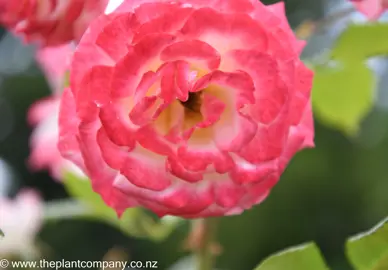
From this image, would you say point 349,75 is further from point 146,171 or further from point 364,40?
point 146,171

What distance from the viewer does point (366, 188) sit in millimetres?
871

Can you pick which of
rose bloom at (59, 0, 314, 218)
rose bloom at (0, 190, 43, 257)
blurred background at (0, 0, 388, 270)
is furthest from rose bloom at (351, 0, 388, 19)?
blurred background at (0, 0, 388, 270)

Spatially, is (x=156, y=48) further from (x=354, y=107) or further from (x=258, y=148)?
(x=354, y=107)

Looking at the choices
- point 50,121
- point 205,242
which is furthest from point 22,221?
point 205,242

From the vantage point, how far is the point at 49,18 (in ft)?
0.77

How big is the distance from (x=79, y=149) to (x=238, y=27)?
7 cm

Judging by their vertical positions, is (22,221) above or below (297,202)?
above

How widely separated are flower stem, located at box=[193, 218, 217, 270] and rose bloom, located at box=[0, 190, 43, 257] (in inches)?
7.1

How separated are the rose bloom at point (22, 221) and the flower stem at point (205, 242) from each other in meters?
0.18

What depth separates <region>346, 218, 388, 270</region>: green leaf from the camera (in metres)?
0.22

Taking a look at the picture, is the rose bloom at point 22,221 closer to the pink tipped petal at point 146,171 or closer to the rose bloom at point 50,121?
the rose bloom at point 50,121

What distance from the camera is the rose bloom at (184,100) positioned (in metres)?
0.19

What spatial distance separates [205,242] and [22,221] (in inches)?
9.0

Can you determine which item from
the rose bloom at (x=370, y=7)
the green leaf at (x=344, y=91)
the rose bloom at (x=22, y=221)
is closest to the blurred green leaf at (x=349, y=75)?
the green leaf at (x=344, y=91)
